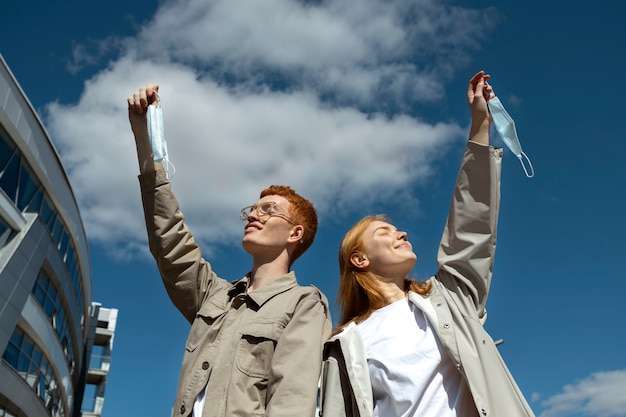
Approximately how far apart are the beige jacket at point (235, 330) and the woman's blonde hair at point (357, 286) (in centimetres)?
26

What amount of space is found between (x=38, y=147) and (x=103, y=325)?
30.0 m

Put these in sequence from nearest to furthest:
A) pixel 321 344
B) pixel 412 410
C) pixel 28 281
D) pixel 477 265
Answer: pixel 412 410 → pixel 321 344 → pixel 477 265 → pixel 28 281

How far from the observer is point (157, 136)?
355 centimetres

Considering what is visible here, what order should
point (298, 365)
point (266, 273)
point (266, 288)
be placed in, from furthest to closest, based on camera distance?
point (266, 273), point (266, 288), point (298, 365)

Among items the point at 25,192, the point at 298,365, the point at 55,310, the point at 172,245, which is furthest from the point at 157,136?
the point at 55,310

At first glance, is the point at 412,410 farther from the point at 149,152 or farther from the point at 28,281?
the point at 28,281

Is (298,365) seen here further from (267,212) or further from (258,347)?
(267,212)

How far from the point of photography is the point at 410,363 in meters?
2.88

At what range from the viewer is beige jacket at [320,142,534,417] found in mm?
2670

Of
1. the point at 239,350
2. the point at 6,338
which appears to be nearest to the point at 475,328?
the point at 239,350

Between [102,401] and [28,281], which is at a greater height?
[102,401]

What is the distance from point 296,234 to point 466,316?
1.22m

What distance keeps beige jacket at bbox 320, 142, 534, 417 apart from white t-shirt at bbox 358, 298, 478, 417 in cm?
8

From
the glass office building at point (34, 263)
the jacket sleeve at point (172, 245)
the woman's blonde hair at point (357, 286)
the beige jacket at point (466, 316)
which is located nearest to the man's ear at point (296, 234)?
the woman's blonde hair at point (357, 286)
